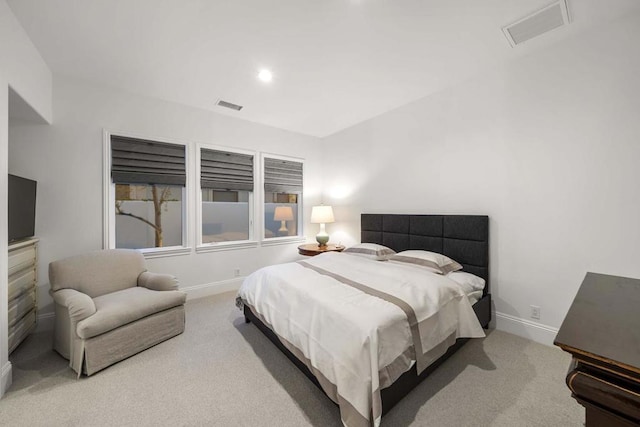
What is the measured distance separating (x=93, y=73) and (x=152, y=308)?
2552mm

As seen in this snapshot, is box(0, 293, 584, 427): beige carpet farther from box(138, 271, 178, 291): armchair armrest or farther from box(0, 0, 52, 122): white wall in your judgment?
box(0, 0, 52, 122): white wall

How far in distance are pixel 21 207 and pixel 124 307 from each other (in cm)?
135

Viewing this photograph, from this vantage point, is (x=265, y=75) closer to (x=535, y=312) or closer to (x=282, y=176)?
(x=282, y=176)

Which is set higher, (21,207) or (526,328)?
(21,207)

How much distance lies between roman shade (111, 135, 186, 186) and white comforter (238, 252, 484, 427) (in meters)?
2.01

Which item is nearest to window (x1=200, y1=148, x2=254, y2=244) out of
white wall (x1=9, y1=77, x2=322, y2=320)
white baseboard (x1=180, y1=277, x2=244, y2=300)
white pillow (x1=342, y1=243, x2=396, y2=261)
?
→ white wall (x1=9, y1=77, x2=322, y2=320)

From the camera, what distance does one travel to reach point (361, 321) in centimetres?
149

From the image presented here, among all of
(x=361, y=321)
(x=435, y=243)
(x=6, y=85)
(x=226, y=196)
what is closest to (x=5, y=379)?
(x=6, y=85)

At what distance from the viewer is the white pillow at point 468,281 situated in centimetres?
237

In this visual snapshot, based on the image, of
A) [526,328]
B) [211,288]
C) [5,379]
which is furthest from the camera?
[211,288]

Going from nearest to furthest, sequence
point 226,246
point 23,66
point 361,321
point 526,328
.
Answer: point 361,321 → point 23,66 → point 526,328 → point 226,246

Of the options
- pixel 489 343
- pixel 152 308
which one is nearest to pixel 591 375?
pixel 489 343

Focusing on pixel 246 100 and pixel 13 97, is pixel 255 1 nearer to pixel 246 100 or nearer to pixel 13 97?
pixel 246 100

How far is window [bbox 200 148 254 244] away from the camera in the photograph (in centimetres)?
367
